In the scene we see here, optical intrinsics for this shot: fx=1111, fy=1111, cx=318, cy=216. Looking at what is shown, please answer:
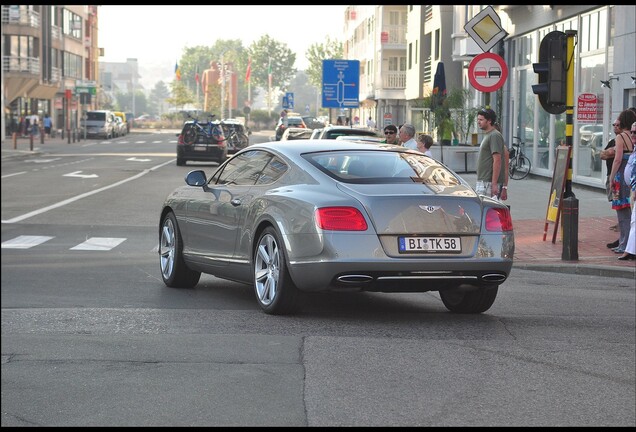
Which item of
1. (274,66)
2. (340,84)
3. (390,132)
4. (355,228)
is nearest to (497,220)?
(355,228)

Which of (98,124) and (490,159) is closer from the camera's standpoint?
(490,159)

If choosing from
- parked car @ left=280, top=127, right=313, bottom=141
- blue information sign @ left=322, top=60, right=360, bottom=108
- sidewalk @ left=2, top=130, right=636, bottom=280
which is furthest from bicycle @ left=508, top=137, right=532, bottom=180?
blue information sign @ left=322, top=60, right=360, bottom=108

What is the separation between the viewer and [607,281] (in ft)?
41.5

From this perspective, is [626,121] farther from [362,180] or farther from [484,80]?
[362,180]

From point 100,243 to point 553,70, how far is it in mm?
6990

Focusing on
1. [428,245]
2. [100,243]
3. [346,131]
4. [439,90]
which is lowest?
[100,243]

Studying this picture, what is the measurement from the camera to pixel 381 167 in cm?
898

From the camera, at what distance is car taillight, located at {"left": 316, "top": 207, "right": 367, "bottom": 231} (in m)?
8.34

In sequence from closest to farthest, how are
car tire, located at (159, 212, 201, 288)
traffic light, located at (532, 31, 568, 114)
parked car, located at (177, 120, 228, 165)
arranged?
car tire, located at (159, 212, 201, 288) → traffic light, located at (532, 31, 568, 114) → parked car, located at (177, 120, 228, 165)

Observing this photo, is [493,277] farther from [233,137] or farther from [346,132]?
[233,137]

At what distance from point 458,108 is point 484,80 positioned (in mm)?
23521

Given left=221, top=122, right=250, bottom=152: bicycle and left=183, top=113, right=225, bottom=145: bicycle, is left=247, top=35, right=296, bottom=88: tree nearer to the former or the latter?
left=221, top=122, right=250, bottom=152: bicycle

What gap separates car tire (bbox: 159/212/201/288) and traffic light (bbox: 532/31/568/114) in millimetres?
6740

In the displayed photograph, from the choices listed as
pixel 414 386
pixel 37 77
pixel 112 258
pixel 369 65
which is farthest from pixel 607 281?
pixel 369 65
